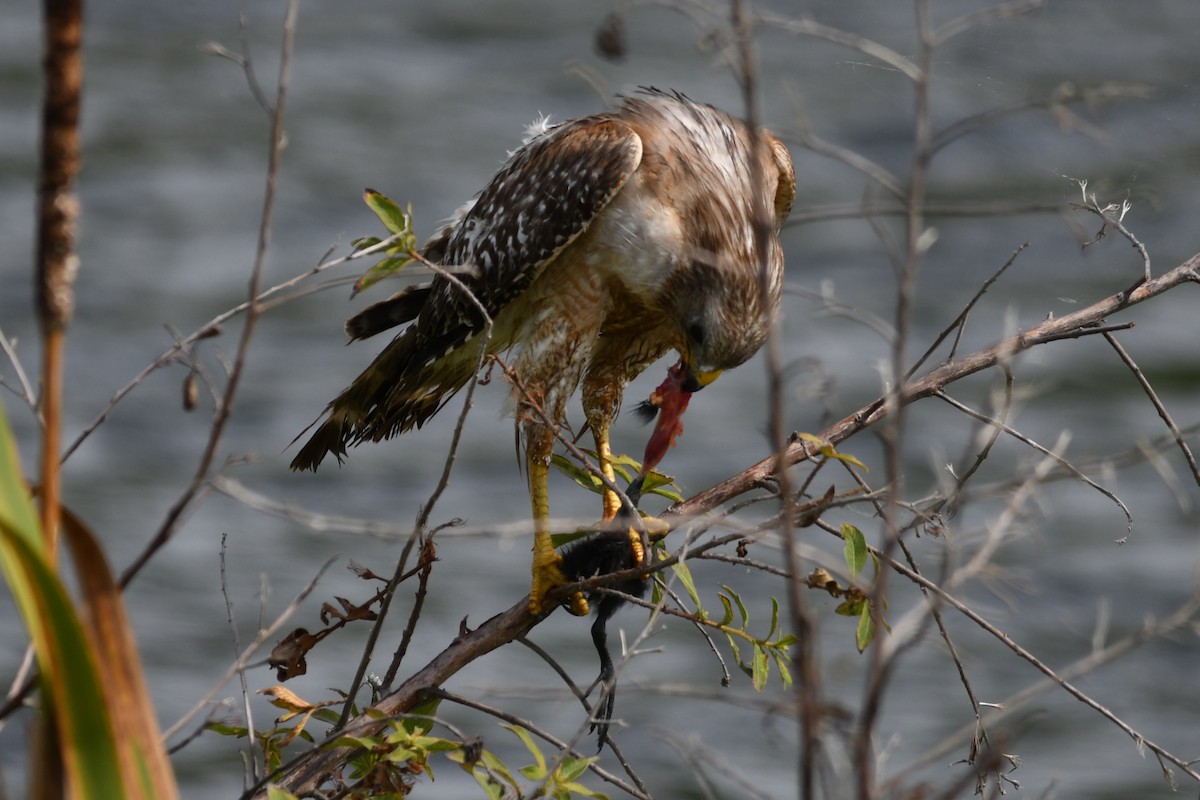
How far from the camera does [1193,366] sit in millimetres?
9797

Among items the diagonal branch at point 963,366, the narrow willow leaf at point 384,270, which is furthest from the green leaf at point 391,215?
the diagonal branch at point 963,366

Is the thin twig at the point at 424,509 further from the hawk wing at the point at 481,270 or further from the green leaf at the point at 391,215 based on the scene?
the hawk wing at the point at 481,270

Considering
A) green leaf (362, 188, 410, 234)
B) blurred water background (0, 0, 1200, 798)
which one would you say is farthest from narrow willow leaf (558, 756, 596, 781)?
blurred water background (0, 0, 1200, 798)

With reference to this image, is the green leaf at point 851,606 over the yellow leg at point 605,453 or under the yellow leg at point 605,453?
under

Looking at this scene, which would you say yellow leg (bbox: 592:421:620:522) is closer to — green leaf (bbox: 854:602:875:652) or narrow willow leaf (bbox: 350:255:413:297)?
green leaf (bbox: 854:602:875:652)

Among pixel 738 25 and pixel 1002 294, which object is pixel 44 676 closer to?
pixel 738 25

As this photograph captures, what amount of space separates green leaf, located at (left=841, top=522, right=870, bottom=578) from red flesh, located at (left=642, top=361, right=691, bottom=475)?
940 mm

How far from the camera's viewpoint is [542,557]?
3406 mm

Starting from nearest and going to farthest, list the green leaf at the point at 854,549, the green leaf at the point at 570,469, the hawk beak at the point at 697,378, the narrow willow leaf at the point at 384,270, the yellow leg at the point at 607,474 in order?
the narrow willow leaf at the point at 384,270
the green leaf at the point at 854,549
the green leaf at the point at 570,469
the yellow leg at the point at 607,474
the hawk beak at the point at 697,378

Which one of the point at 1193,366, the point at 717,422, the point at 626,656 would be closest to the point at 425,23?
the point at 717,422

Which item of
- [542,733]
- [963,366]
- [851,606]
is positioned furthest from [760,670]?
[963,366]

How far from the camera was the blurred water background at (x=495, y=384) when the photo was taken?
8.29 metres

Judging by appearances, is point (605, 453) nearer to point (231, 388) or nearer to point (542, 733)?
point (542, 733)

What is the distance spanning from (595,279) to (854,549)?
137cm
